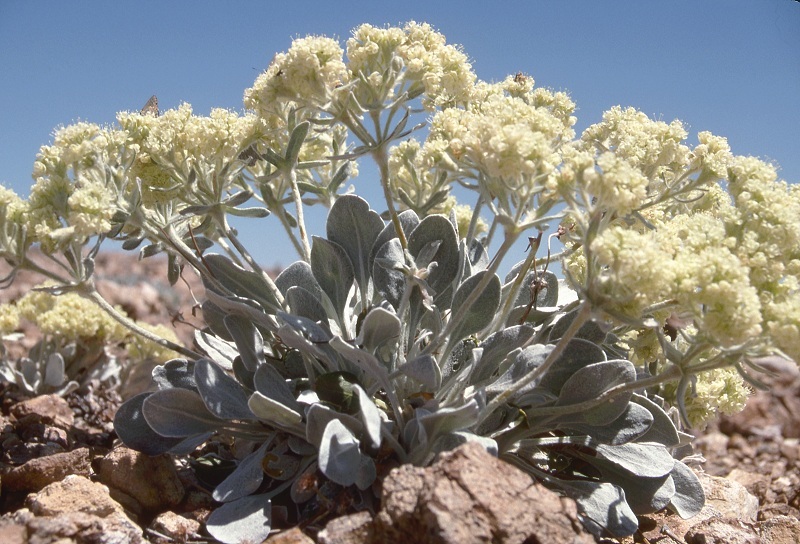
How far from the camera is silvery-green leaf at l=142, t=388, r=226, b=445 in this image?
12.5 ft

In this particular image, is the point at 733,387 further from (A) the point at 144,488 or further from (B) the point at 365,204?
(A) the point at 144,488

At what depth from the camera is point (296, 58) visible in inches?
141

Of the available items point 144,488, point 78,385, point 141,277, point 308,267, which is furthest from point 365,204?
point 141,277

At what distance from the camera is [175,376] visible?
4324mm

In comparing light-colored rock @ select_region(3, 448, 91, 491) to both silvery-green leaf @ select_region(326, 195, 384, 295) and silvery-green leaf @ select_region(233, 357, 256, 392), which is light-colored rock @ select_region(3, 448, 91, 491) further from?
silvery-green leaf @ select_region(326, 195, 384, 295)

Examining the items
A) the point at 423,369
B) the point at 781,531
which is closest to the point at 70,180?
the point at 423,369

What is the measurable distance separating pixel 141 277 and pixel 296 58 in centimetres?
1080

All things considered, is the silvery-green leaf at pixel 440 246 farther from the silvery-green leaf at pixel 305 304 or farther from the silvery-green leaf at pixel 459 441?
the silvery-green leaf at pixel 459 441

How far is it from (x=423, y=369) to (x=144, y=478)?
69.4 inches

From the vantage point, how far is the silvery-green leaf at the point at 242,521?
3258 mm

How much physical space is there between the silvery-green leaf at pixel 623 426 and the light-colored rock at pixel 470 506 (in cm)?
102

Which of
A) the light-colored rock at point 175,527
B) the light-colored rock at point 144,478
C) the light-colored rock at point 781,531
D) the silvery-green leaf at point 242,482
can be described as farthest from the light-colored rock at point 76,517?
the light-colored rock at point 781,531

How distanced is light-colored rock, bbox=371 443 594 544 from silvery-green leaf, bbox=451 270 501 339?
1.14 m

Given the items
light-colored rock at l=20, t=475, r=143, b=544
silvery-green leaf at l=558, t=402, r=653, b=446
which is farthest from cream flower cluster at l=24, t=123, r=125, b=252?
silvery-green leaf at l=558, t=402, r=653, b=446
